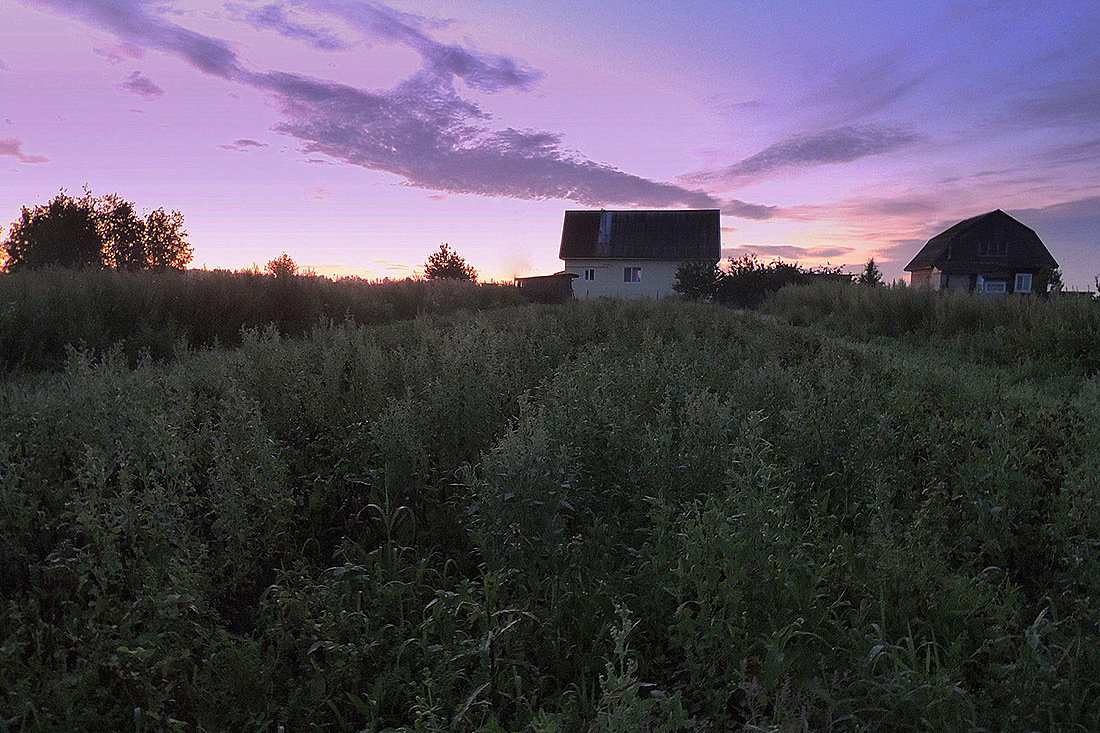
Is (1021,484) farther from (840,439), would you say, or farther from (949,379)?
(949,379)

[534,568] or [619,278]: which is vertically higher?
[619,278]

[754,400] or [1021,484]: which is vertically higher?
[754,400]

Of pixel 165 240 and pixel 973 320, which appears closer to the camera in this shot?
pixel 973 320

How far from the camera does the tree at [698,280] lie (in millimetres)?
31109

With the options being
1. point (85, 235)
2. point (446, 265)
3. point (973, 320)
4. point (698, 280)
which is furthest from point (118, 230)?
point (973, 320)

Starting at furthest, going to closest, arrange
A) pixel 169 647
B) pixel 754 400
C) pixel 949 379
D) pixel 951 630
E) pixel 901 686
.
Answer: pixel 949 379 → pixel 754 400 → pixel 951 630 → pixel 169 647 → pixel 901 686

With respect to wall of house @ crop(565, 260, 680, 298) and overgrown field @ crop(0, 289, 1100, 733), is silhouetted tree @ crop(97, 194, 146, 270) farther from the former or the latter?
overgrown field @ crop(0, 289, 1100, 733)

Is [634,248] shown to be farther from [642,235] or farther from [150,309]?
[150,309]

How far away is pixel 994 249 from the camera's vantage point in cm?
3600

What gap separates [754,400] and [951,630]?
2.71 meters

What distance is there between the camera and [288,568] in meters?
3.48

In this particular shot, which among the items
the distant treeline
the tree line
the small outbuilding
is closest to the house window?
the small outbuilding

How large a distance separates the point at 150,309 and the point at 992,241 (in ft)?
134

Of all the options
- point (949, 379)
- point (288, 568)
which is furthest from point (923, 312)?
point (288, 568)
